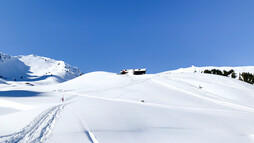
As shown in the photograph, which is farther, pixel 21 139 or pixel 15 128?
pixel 15 128

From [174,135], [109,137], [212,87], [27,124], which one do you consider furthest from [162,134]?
[212,87]

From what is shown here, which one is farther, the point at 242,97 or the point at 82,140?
the point at 242,97

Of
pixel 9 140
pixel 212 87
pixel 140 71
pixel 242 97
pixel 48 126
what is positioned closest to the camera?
pixel 9 140

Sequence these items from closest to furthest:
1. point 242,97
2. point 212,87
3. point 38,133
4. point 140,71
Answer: point 38,133, point 242,97, point 212,87, point 140,71

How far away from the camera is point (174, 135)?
8.31m

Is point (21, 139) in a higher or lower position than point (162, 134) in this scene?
higher

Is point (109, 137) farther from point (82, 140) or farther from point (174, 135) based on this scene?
point (174, 135)

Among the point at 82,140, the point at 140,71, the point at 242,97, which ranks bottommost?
the point at 242,97

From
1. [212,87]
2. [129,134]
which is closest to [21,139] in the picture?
[129,134]

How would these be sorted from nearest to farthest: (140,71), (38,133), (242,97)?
(38,133), (242,97), (140,71)

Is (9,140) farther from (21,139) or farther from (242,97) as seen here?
(242,97)

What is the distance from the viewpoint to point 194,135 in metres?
8.53

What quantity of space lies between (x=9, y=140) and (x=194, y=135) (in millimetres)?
9877

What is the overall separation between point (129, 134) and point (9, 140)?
19.1ft
